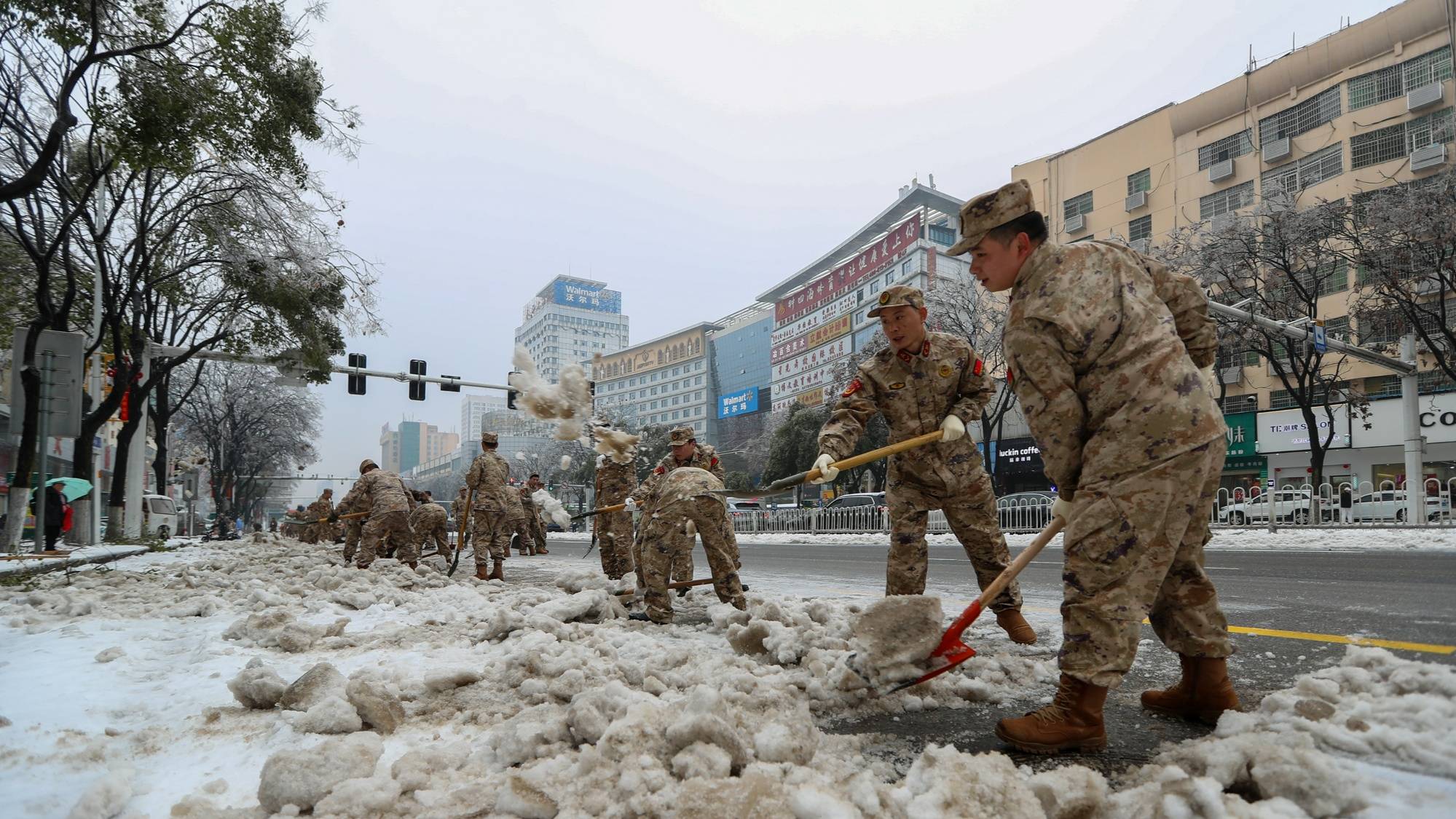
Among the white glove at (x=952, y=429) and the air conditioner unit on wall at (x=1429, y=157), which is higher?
the air conditioner unit on wall at (x=1429, y=157)

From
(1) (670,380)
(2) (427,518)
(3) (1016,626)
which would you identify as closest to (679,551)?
(3) (1016,626)

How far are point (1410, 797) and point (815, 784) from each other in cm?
133

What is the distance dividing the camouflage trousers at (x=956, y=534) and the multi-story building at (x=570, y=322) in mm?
31163

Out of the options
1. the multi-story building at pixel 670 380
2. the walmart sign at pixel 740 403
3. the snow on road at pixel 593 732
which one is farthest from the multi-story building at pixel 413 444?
the snow on road at pixel 593 732

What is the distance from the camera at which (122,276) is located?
16.8m

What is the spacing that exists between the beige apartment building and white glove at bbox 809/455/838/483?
25.5m

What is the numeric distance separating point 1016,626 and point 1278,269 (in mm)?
23430

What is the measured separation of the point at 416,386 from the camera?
21359mm

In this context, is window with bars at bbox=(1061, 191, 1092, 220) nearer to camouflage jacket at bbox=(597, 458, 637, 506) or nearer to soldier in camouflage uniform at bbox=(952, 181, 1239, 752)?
camouflage jacket at bbox=(597, 458, 637, 506)

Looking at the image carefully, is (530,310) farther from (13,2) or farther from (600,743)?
(600,743)

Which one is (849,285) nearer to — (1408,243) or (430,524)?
(1408,243)

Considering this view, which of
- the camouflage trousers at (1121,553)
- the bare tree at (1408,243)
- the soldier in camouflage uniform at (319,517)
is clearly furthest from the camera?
the soldier in camouflage uniform at (319,517)

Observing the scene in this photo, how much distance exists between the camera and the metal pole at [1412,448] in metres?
17.2

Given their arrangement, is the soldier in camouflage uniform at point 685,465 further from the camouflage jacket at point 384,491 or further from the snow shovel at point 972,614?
the camouflage jacket at point 384,491
